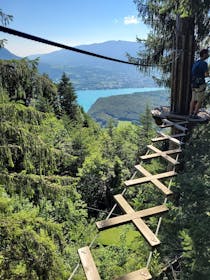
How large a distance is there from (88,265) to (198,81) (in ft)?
15.5

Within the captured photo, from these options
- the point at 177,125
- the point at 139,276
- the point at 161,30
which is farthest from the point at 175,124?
the point at 139,276

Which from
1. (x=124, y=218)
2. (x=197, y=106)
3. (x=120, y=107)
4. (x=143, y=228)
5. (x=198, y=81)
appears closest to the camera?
(x=143, y=228)

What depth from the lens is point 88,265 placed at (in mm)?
2223

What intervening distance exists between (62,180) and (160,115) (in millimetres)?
2645

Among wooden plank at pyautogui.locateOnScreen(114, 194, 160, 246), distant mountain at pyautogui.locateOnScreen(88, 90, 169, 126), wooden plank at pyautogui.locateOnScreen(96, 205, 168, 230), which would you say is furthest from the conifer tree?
distant mountain at pyautogui.locateOnScreen(88, 90, 169, 126)

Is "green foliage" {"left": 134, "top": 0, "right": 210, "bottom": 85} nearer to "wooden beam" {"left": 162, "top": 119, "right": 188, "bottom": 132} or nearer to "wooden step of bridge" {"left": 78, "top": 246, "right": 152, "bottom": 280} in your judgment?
"wooden beam" {"left": 162, "top": 119, "right": 188, "bottom": 132}

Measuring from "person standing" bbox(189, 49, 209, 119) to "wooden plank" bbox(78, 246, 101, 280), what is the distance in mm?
4450

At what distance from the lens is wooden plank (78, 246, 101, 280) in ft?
6.95

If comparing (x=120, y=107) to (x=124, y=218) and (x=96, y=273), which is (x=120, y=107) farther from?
(x=96, y=273)

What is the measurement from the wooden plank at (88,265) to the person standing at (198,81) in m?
4.45

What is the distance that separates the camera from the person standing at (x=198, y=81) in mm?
5711

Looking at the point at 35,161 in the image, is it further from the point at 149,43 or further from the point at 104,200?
the point at 104,200

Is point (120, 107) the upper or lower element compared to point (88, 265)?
lower

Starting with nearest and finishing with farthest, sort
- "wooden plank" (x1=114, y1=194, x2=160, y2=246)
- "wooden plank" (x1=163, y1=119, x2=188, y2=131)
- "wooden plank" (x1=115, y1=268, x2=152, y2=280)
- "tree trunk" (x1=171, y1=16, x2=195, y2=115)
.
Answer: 1. "wooden plank" (x1=115, y1=268, x2=152, y2=280)
2. "wooden plank" (x1=114, y1=194, x2=160, y2=246)
3. "wooden plank" (x1=163, y1=119, x2=188, y2=131)
4. "tree trunk" (x1=171, y1=16, x2=195, y2=115)
